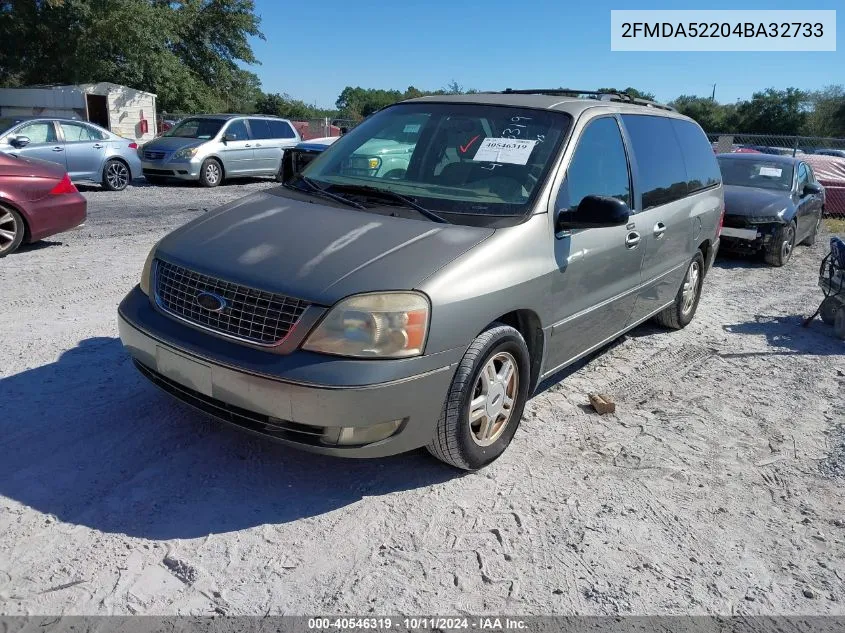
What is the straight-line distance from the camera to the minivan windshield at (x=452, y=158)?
3.78m

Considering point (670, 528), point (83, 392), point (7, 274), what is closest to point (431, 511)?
point (670, 528)

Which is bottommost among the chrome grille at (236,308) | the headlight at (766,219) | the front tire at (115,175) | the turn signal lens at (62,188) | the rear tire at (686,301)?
the rear tire at (686,301)

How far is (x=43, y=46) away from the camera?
31.2 meters

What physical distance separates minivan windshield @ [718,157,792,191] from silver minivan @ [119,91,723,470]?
7.04 m

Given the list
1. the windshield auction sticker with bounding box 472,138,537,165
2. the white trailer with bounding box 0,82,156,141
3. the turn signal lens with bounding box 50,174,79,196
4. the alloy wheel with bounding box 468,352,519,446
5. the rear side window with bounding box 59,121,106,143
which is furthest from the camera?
the white trailer with bounding box 0,82,156,141

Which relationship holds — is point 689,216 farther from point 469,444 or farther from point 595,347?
point 469,444

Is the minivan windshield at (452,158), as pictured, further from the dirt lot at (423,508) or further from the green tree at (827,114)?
the green tree at (827,114)

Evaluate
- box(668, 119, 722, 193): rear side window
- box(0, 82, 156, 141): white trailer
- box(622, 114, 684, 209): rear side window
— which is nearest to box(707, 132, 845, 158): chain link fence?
box(668, 119, 722, 193): rear side window

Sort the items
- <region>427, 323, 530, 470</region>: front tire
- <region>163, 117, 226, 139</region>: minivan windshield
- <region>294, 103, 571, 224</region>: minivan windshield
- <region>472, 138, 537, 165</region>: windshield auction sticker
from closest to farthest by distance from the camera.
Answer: <region>427, 323, 530, 470</region>: front tire
<region>294, 103, 571, 224</region>: minivan windshield
<region>472, 138, 537, 165</region>: windshield auction sticker
<region>163, 117, 226, 139</region>: minivan windshield

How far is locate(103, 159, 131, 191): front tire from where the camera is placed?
13820 mm

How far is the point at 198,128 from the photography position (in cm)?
1642

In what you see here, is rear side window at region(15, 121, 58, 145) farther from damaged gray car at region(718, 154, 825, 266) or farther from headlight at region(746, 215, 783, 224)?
headlight at region(746, 215, 783, 224)

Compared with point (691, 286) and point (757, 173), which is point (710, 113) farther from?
point (691, 286)

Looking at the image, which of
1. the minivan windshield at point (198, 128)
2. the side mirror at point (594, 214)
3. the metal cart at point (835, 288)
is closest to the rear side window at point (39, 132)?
the minivan windshield at point (198, 128)
